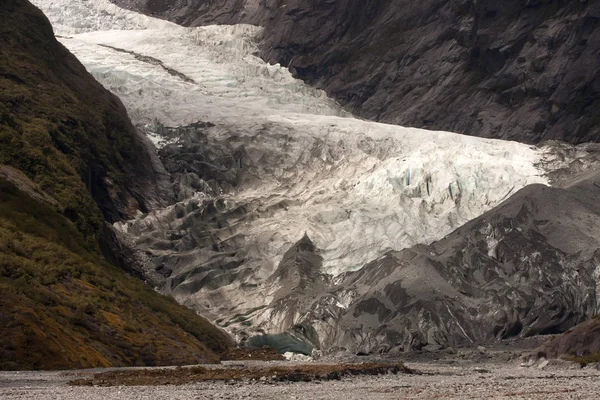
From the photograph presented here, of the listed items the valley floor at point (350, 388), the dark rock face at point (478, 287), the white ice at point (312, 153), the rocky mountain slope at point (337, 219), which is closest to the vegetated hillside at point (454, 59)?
the rocky mountain slope at point (337, 219)

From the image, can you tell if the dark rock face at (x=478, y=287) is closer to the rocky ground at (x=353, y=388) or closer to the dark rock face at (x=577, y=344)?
the dark rock face at (x=577, y=344)

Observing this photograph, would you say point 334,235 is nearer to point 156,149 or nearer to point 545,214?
point 545,214

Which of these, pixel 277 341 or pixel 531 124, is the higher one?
pixel 531 124

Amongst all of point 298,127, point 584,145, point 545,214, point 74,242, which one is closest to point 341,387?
point 74,242

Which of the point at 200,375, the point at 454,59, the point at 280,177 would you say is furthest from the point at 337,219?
the point at 200,375

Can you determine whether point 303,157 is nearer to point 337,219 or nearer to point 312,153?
point 312,153

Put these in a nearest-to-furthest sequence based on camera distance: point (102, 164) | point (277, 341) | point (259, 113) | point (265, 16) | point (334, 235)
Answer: point (277, 341) → point (334, 235) → point (102, 164) → point (259, 113) → point (265, 16)
